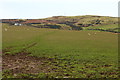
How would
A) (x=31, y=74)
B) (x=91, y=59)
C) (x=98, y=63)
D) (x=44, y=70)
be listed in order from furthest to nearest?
(x=91, y=59)
(x=98, y=63)
(x=44, y=70)
(x=31, y=74)

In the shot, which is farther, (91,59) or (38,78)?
(91,59)

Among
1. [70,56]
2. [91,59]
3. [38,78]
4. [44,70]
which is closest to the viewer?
[38,78]

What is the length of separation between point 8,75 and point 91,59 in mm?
16773

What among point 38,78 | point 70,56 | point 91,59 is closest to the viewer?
point 38,78

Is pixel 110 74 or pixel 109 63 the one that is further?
pixel 109 63

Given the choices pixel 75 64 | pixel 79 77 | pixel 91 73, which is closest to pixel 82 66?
pixel 75 64

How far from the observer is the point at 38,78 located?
2033cm

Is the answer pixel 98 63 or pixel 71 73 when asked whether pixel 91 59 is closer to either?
pixel 98 63

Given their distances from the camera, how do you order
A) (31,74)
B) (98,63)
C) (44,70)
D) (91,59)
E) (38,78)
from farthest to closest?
(91,59) → (98,63) → (44,70) → (31,74) → (38,78)

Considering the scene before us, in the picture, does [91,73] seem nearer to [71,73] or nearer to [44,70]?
[71,73]

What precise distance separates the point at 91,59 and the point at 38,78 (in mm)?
14401

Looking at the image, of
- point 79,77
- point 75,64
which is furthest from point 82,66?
point 79,77

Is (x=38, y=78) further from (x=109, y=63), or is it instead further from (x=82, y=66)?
(x=109, y=63)

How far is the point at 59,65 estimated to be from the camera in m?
27.3
